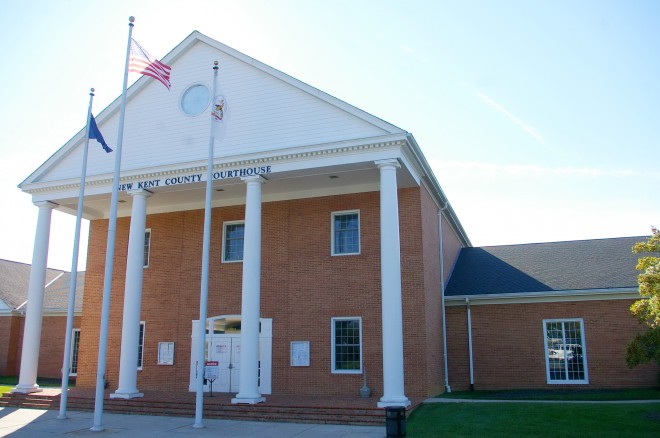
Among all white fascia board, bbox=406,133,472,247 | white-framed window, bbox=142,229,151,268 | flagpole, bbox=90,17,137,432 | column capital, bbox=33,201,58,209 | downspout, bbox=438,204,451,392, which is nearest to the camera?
flagpole, bbox=90,17,137,432

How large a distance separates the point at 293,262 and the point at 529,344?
9.63 m

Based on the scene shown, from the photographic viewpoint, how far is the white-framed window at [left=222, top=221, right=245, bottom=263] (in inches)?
963

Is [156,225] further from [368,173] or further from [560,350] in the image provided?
[560,350]

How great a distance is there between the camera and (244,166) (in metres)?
20.5

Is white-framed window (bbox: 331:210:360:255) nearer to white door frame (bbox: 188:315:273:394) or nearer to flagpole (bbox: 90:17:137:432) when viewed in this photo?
white door frame (bbox: 188:315:273:394)

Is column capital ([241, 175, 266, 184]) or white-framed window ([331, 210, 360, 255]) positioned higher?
column capital ([241, 175, 266, 184])

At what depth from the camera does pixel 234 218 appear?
24656 millimetres

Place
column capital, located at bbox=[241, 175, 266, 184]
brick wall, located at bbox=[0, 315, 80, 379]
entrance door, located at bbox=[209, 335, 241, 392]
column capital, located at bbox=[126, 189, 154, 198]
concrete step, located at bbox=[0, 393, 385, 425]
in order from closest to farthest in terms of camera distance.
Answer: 1. concrete step, located at bbox=[0, 393, 385, 425]
2. column capital, located at bbox=[241, 175, 266, 184]
3. column capital, located at bbox=[126, 189, 154, 198]
4. entrance door, located at bbox=[209, 335, 241, 392]
5. brick wall, located at bbox=[0, 315, 80, 379]

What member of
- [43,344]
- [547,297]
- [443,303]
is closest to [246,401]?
[443,303]

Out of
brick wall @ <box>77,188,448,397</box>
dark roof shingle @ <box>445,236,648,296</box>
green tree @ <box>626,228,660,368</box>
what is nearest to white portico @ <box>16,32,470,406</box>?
brick wall @ <box>77,188,448,397</box>

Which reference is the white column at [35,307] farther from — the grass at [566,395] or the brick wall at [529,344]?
the brick wall at [529,344]

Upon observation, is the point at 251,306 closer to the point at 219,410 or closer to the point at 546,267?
the point at 219,410

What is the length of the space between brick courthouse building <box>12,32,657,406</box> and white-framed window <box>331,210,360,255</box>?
0.05 meters

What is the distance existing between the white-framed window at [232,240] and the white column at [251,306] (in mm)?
4473
